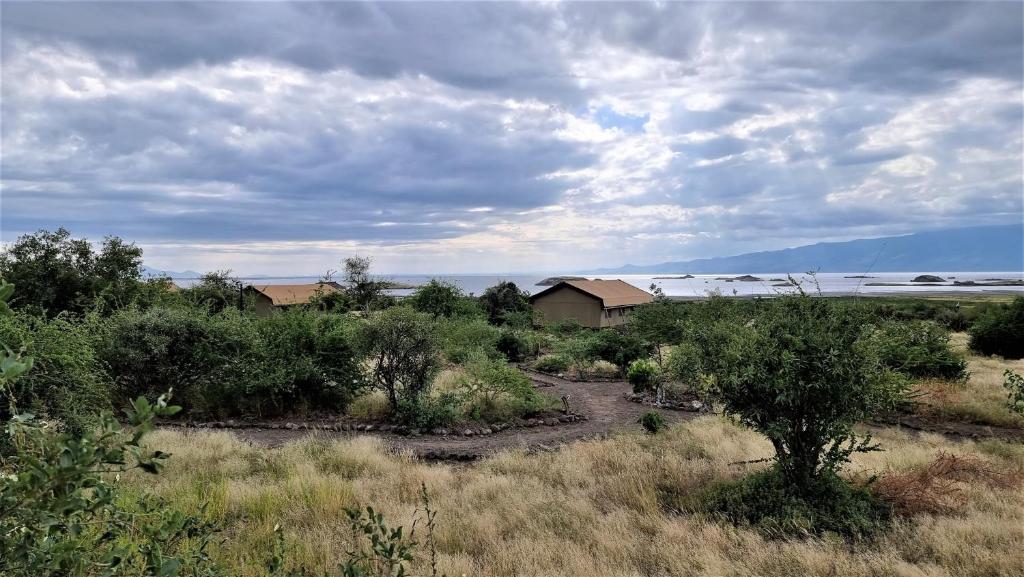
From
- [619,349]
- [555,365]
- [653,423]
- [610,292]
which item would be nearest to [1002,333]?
[619,349]

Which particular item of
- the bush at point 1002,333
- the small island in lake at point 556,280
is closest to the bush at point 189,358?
the small island in lake at point 556,280

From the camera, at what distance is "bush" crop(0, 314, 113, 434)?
7.87m

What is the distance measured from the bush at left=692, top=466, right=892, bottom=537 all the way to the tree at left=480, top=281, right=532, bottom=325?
32041 mm

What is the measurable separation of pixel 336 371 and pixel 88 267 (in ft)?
84.9

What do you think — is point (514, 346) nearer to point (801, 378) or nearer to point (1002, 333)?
point (801, 378)

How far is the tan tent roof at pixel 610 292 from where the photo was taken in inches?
1545

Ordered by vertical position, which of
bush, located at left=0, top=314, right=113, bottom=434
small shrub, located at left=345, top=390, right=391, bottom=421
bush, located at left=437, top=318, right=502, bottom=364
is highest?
bush, located at left=0, top=314, right=113, bottom=434

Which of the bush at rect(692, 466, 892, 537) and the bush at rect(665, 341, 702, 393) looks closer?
the bush at rect(692, 466, 892, 537)

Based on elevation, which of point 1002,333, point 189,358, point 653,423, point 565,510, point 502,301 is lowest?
point 653,423

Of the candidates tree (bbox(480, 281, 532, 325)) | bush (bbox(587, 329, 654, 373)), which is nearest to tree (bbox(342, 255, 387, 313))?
tree (bbox(480, 281, 532, 325))

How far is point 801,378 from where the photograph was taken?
6.54 meters

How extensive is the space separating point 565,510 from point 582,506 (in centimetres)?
23

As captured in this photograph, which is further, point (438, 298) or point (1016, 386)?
point (438, 298)

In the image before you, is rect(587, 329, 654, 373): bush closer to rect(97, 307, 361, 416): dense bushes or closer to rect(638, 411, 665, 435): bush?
rect(638, 411, 665, 435): bush
